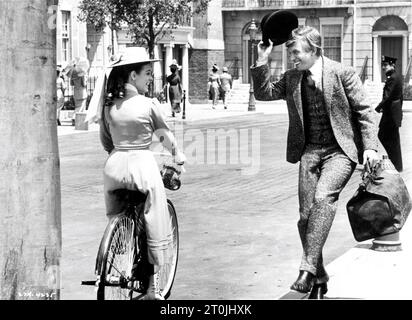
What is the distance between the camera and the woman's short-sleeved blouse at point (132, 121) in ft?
18.6

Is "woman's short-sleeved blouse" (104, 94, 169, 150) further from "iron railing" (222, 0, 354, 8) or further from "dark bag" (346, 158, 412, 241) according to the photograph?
"iron railing" (222, 0, 354, 8)

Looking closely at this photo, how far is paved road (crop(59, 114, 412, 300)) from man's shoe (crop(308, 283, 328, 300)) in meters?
0.38

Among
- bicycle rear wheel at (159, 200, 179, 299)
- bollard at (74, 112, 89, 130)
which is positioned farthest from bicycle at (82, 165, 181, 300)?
bollard at (74, 112, 89, 130)

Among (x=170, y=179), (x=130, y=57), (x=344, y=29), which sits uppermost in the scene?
(x=344, y=29)

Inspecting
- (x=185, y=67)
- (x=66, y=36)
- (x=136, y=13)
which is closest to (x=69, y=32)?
(x=66, y=36)

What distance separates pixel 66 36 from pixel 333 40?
53.2ft

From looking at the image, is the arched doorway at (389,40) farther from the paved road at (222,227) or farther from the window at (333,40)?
the paved road at (222,227)

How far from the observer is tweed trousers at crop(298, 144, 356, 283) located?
584cm

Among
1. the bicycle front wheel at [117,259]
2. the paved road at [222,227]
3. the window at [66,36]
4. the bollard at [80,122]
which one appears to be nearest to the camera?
the bicycle front wheel at [117,259]

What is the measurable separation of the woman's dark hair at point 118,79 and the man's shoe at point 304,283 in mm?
1697

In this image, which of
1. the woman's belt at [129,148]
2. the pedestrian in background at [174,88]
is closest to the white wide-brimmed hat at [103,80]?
the woman's belt at [129,148]

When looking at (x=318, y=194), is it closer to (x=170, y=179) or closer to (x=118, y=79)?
(x=170, y=179)

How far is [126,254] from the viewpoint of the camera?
5547mm

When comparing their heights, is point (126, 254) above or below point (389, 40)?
below
